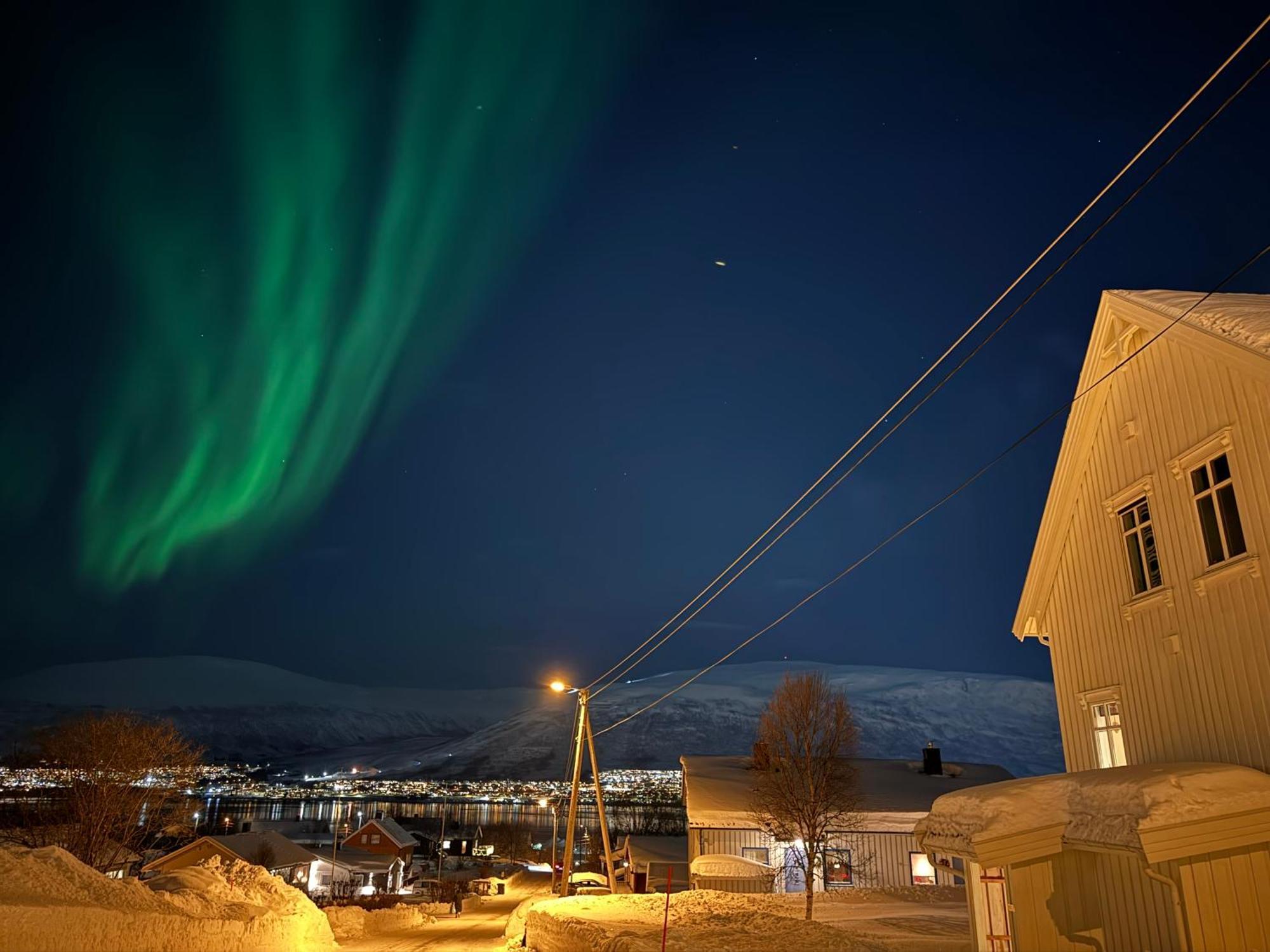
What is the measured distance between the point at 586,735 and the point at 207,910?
14992mm

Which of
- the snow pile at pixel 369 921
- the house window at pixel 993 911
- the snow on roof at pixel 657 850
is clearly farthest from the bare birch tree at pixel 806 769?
the snow pile at pixel 369 921

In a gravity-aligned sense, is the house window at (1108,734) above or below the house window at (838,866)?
above

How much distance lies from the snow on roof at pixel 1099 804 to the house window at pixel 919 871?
25.6 metres

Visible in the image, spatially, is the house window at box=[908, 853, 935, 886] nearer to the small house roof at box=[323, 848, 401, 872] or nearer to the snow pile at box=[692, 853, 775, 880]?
the snow pile at box=[692, 853, 775, 880]

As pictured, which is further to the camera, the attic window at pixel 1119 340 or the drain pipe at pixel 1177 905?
the attic window at pixel 1119 340

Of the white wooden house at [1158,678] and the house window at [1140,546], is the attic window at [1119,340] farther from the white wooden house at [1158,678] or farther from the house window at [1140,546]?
the house window at [1140,546]

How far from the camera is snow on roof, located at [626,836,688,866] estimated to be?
44.9m

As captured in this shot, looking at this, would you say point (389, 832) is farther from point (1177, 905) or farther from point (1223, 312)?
point (1223, 312)

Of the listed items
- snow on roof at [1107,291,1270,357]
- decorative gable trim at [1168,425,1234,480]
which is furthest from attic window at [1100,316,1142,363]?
decorative gable trim at [1168,425,1234,480]

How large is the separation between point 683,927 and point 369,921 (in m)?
24.7

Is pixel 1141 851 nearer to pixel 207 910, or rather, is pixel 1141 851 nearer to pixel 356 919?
pixel 207 910

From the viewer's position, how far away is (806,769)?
1209 inches

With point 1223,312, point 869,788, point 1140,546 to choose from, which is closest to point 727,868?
point 869,788

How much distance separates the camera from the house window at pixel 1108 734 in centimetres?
1354
